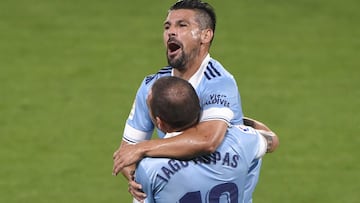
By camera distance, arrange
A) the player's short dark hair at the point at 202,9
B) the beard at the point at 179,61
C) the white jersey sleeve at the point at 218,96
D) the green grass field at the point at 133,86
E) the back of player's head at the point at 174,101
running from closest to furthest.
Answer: the back of player's head at the point at 174,101 → the white jersey sleeve at the point at 218,96 → the beard at the point at 179,61 → the player's short dark hair at the point at 202,9 → the green grass field at the point at 133,86

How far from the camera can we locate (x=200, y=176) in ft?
16.3

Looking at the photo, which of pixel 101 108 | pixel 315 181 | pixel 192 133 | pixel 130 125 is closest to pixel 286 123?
pixel 315 181

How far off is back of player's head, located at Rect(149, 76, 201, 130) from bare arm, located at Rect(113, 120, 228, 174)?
0.09 metres

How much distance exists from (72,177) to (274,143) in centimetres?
385

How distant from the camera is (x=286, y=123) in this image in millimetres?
10195

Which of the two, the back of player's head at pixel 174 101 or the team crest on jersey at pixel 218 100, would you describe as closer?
the back of player's head at pixel 174 101

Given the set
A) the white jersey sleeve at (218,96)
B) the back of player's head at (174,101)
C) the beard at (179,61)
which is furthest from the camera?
the beard at (179,61)

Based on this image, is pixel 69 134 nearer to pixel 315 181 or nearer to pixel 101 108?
pixel 101 108

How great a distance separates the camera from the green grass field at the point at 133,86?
30.1ft

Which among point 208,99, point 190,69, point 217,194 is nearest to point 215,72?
point 190,69

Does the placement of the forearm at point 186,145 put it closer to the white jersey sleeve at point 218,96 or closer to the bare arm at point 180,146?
the bare arm at point 180,146

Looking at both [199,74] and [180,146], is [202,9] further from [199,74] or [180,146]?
[180,146]

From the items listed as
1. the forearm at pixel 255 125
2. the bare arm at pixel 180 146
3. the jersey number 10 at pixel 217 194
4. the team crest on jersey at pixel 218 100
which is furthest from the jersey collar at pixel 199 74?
the jersey number 10 at pixel 217 194

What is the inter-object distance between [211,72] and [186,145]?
779 millimetres
